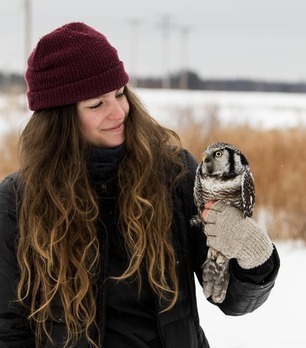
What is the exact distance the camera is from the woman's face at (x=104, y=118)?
6.28 ft

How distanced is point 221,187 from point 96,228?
408mm

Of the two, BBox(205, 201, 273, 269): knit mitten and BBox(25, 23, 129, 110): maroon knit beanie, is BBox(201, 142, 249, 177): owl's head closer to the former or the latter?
BBox(205, 201, 273, 269): knit mitten

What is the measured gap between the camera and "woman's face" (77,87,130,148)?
1.92 meters

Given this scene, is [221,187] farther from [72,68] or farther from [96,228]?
[72,68]

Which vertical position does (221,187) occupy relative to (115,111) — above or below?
below

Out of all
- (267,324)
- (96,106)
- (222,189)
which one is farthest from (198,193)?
(267,324)

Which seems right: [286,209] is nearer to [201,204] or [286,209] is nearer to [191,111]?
[191,111]

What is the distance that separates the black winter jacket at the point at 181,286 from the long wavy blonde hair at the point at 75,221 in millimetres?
33

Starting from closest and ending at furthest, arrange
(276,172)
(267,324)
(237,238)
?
(237,238) < (267,324) < (276,172)

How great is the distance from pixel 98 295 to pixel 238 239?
0.45m

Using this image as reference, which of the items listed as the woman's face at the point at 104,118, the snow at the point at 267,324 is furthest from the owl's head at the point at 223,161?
the snow at the point at 267,324

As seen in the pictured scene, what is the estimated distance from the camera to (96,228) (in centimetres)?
192

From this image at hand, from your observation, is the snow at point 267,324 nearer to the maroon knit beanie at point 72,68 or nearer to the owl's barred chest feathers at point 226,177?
the owl's barred chest feathers at point 226,177

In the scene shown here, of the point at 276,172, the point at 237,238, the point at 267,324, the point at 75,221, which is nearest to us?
the point at 237,238
